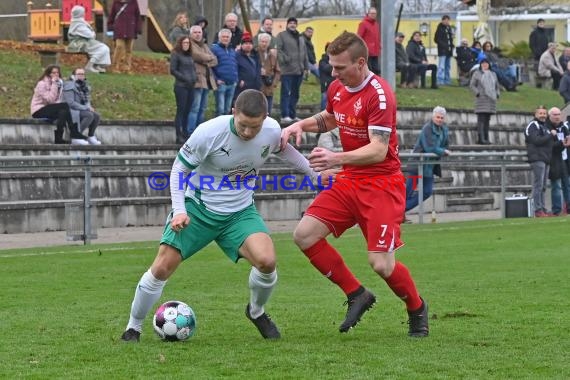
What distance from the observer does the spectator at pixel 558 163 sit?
24547 mm

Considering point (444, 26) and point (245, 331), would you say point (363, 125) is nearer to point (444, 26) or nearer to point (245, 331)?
point (245, 331)

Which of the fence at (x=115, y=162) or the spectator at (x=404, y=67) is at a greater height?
the spectator at (x=404, y=67)

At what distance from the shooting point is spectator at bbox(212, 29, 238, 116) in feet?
77.2

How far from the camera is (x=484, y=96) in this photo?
95.9 ft

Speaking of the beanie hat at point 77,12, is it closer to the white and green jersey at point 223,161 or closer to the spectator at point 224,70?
the spectator at point 224,70

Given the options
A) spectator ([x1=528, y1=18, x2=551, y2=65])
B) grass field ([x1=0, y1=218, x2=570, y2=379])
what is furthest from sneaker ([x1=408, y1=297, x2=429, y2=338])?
spectator ([x1=528, y1=18, x2=551, y2=65])

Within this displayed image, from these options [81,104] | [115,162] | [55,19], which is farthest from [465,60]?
[115,162]

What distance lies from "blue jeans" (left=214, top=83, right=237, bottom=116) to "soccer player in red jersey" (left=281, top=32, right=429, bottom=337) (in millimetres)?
14377

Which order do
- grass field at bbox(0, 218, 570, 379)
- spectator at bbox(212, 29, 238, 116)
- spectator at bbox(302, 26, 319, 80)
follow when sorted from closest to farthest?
grass field at bbox(0, 218, 570, 379) < spectator at bbox(212, 29, 238, 116) < spectator at bbox(302, 26, 319, 80)

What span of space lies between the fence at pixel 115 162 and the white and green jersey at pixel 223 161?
832 cm

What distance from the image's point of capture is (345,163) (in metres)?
8.74

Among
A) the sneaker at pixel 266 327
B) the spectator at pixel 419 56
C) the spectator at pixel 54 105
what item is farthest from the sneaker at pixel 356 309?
the spectator at pixel 419 56

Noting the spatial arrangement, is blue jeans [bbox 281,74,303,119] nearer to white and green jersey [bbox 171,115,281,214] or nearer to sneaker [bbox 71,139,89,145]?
sneaker [bbox 71,139,89,145]

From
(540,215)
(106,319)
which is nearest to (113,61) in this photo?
(540,215)
